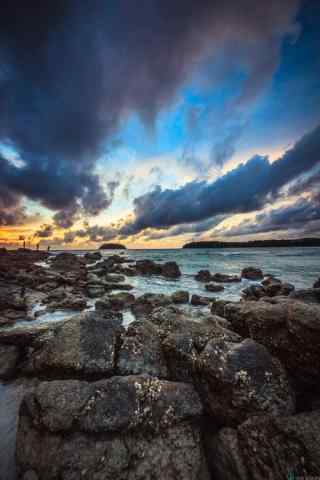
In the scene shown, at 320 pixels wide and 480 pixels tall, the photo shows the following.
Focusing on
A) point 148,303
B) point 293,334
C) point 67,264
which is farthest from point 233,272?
point 67,264

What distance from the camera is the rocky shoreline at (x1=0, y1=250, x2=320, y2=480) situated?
8.45ft

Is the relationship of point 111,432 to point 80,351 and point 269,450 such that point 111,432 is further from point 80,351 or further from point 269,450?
point 269,450

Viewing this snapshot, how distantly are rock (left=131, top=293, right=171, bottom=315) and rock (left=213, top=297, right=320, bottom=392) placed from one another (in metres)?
7.86

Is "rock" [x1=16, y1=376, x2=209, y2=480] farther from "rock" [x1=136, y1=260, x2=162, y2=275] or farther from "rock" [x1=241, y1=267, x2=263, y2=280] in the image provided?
"rock" [x1=136, y1=260, x2=162, y2=275]

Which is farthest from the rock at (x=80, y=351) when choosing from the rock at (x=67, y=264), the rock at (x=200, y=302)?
the rock at (x=67, y=264)

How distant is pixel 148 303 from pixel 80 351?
8.72 metres

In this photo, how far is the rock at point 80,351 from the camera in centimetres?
408

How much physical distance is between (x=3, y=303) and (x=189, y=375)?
37.8 feet

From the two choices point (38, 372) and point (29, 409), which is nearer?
point (29, 409)

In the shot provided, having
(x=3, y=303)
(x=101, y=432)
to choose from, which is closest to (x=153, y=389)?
(x=101, y=432)

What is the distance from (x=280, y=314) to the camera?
14.1ft

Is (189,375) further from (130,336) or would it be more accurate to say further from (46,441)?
(46,441)

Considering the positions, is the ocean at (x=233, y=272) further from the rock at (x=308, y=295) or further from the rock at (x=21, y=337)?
the rock at (x=21, y=337)

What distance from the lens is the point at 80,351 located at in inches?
168
